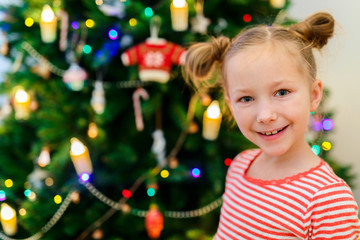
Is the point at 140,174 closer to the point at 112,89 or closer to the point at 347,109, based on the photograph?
the point at 112,89

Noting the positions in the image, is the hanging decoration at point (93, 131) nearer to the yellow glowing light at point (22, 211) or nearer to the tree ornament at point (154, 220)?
the tree ornament at point (154, 220)

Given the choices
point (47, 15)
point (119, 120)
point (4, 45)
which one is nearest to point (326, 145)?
point (119, 120)

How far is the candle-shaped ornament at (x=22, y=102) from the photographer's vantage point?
53.0 inches

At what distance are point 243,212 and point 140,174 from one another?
66 centimetres

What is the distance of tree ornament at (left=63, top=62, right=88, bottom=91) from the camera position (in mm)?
1289

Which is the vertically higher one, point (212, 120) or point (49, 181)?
point (212, 120)

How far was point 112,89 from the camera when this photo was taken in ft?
4.35

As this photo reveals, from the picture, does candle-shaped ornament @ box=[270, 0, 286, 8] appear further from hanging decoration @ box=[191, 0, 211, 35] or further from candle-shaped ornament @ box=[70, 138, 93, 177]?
candle-shaped ornament @ box=[70, 138, 93, 177]

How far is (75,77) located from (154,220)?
544 mm

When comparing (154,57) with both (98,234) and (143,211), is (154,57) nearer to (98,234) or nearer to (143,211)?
(143,211)

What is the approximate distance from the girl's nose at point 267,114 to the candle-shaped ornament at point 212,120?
1.77 ft

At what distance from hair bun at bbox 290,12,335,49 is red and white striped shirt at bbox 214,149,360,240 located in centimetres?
23

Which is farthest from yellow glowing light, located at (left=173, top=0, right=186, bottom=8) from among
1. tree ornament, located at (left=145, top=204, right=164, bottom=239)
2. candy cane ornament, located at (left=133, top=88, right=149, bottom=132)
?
tree ornament, located at (left=145, top=204, right=164, bottom=239)

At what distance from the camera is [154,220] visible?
4.26ft
